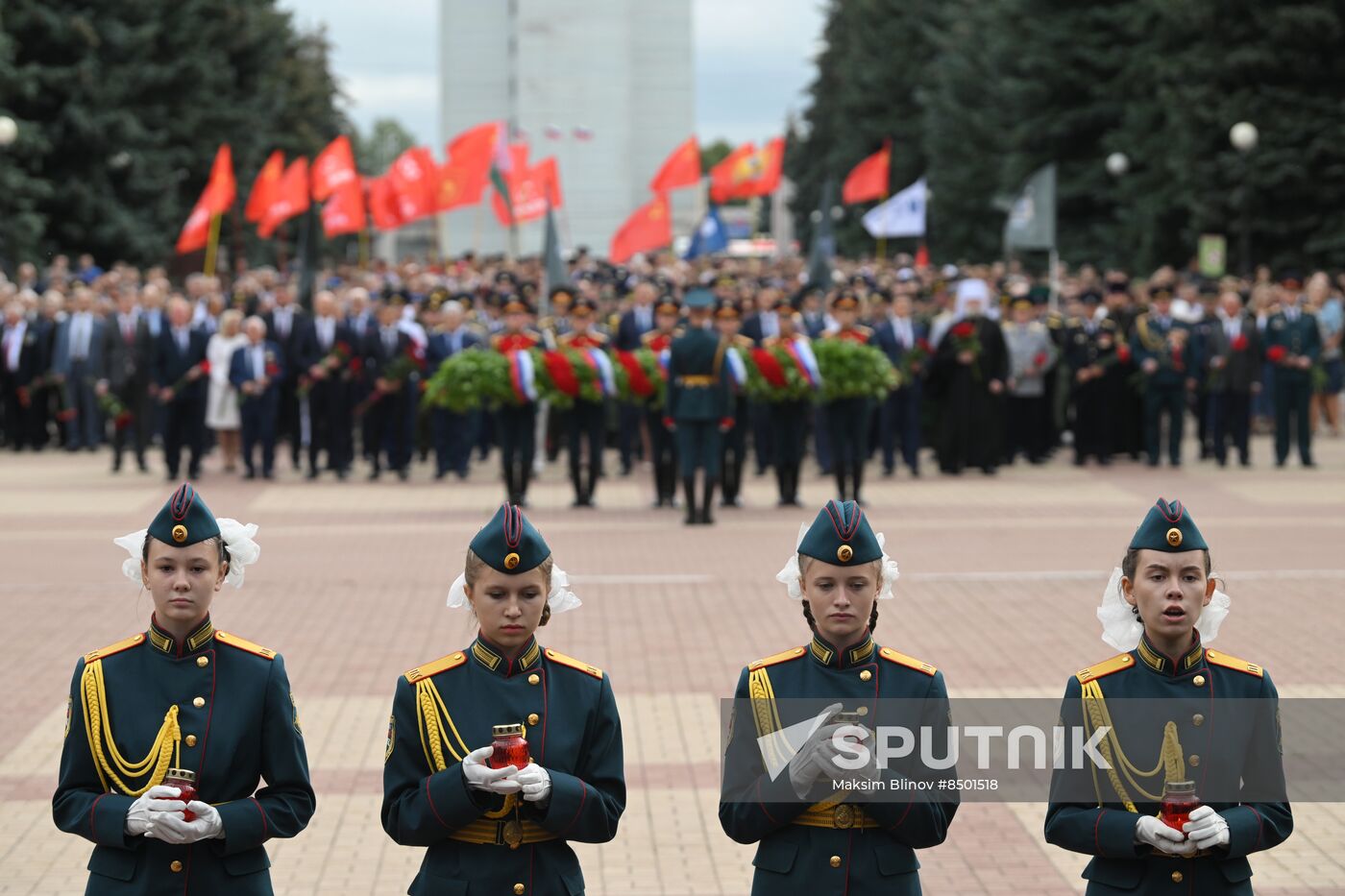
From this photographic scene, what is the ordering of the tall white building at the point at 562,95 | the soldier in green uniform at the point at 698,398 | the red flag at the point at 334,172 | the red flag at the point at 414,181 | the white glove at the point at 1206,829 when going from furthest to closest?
1. the tall white building at the point at 562,95
2. the red flag at the point at 414,181
3. the red flag at the point at 334,172
4. the soldier in green uniform at the point at 698,398
5. the white glove at the point at 1206,829

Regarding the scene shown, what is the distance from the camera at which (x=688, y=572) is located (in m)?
15.8

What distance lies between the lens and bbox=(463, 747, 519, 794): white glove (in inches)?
177

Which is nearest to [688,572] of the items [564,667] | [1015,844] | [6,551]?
[6,551]

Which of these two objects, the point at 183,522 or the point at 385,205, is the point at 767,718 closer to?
the point at 183,522

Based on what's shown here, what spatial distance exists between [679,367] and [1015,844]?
417 inches

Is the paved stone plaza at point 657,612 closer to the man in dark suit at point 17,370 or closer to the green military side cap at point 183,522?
the green military side cap at point 183,522

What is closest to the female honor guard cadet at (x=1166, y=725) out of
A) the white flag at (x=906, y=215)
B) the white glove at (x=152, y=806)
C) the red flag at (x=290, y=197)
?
the white glove at (x=152, y=806)

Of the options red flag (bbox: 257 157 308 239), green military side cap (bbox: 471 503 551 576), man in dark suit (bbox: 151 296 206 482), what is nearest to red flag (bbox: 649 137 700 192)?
red flag (bbox: 257 157 308 239)

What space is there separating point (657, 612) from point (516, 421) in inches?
262

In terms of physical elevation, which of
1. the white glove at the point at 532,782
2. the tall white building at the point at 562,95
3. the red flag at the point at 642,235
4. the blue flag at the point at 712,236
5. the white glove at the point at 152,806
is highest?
the tall white building at the point at 562,95

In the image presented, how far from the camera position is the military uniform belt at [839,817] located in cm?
474

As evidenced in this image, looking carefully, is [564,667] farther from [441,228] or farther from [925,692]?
[441,228]

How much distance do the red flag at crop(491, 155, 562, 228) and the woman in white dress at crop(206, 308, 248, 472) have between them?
12239 mm

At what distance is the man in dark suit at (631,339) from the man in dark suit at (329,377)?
314cm
